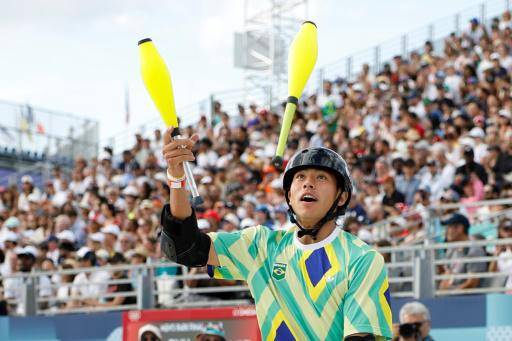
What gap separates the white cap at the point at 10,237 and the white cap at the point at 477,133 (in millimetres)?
7147

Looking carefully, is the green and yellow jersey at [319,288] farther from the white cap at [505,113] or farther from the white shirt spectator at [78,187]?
the white shirt spectator at [78,187]

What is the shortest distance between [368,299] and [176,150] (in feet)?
3.40

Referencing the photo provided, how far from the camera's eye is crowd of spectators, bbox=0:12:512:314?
13.5 metres

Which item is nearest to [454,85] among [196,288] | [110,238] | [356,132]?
[356,132]

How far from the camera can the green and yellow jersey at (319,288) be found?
4637 mm

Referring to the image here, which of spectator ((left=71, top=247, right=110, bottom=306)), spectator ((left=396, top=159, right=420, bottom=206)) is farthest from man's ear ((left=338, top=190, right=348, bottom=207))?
spectator ((left=71, top=247, right=110, bottom=306))

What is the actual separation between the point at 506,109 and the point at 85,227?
674 cm

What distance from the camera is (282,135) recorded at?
5363 mm

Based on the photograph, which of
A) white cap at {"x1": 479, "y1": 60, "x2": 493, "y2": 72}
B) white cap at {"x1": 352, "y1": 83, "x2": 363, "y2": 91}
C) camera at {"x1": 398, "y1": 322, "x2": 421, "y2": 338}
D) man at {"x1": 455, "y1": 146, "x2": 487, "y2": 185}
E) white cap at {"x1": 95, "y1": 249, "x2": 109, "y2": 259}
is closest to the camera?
camera at {"x1": 398, "y1": 322, "x2": 421, "y2": 338}

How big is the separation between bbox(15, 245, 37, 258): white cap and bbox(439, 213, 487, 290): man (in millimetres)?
6728

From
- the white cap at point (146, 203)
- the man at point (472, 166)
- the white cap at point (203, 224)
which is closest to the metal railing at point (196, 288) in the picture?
the white cap at point (203, 224)

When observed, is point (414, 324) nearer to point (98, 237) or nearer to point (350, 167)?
point (350, 167)

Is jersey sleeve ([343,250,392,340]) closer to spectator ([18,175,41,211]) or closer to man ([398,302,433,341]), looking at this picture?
man ([398,302,433,341])

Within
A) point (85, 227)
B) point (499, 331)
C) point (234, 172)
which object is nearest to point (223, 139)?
point (234, 172)
